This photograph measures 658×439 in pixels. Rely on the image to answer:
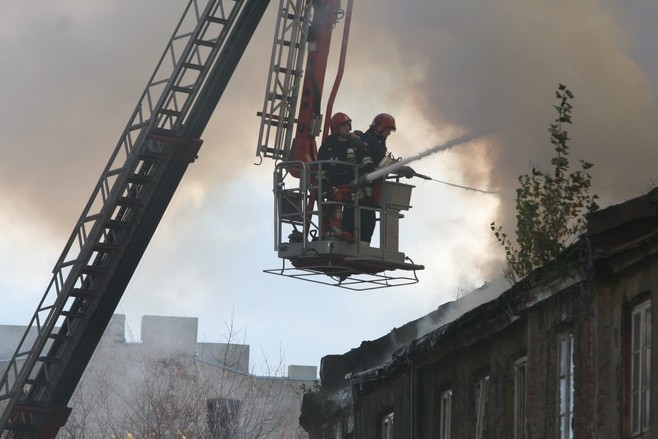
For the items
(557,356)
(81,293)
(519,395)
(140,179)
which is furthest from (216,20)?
(557,356)

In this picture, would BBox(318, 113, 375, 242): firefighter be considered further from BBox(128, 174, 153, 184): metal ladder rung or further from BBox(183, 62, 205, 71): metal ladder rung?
BBox(128, 174, 153, 184): metal ladder rung

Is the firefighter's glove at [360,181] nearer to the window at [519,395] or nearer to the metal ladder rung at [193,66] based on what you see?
the window at [519,395]

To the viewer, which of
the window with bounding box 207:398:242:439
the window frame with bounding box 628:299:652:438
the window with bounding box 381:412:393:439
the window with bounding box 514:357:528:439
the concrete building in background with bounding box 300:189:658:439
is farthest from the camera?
the window with bounding box 207:398:242:439

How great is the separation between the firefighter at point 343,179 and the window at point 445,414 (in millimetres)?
3475

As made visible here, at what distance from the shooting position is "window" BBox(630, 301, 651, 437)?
15.4 meters

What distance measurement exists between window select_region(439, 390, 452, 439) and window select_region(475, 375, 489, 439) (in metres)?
1.49

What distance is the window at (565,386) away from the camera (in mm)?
17391

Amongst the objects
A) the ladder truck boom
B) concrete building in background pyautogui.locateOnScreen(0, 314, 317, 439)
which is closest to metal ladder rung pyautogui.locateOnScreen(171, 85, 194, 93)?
the ladder truck boom

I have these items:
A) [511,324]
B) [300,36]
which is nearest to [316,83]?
[300,36]

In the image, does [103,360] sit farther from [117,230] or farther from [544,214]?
[544,214]

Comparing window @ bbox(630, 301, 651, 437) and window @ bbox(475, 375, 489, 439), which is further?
window @ bbox(475, 375, 489, 439)

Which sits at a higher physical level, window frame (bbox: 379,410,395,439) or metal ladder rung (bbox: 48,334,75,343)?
metal ladder rung (bbox: 48,334,75,343)

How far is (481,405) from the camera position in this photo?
2138cm

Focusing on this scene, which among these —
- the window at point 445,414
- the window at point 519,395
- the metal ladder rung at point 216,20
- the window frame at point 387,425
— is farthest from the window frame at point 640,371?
the window frame at point 387,425
